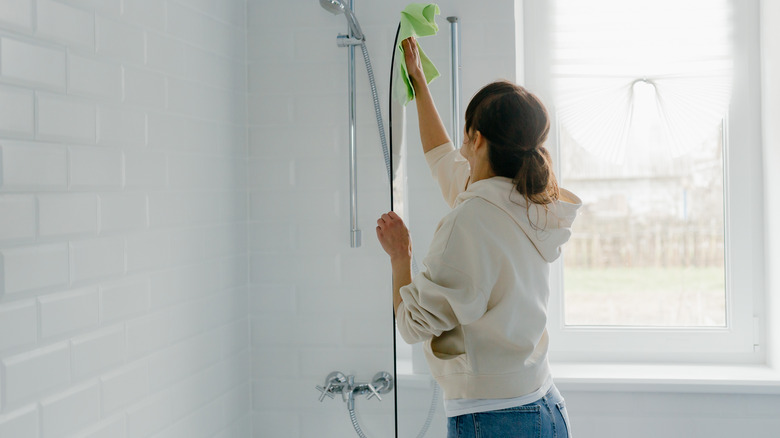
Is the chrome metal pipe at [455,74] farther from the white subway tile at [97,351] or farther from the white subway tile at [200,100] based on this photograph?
the white subway tile at [97,351]

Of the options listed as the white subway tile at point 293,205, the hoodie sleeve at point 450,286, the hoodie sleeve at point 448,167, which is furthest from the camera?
the white subway tile at point 293,205

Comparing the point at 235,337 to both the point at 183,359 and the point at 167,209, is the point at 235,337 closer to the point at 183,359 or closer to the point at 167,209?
the point at 183,359

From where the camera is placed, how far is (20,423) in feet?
3.37

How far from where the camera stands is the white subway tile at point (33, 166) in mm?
1014

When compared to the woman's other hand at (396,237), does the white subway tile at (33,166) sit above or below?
above

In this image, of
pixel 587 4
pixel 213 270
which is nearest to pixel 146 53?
pixel 213 270

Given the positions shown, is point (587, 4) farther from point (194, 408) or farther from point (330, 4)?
point (194, 408)

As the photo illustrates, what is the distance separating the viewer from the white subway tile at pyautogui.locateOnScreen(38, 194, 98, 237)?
42.8 inches

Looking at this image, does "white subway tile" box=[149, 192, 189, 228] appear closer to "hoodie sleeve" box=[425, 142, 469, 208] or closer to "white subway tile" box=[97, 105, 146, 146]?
"white subway tile" box=[97, 105, 146, 146]

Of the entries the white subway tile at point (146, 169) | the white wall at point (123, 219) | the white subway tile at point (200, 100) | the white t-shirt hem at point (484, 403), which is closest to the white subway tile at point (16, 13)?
the white wall at point (123, 219)

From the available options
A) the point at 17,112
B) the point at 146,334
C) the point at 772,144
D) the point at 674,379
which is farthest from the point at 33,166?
the point at 772,144

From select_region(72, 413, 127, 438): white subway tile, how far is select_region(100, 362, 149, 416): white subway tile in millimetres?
19

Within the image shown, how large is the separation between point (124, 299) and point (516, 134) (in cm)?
82

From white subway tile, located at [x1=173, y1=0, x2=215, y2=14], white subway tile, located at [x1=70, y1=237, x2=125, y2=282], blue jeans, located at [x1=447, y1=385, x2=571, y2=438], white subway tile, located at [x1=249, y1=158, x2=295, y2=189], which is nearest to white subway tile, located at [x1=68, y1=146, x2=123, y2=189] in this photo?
white subway tile, located at [x1=70, y1=237, x2=125, y2=282]
